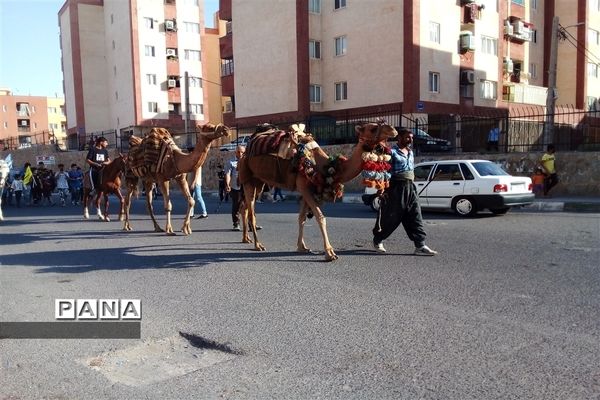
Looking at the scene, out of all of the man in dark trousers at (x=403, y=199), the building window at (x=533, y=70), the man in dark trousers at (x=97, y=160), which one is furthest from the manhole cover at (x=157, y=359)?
the building window at (x=533, y=70)

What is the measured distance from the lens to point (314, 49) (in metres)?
37.6

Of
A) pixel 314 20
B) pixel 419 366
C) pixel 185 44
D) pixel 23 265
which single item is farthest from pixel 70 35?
pixel 419 366

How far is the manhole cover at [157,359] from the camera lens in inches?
165

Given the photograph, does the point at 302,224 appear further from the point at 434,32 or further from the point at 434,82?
the point at 434,32

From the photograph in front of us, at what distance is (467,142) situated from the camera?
25984mm

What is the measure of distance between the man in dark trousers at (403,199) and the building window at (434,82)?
88.5ft

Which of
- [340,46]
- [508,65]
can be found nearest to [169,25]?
[340,46]

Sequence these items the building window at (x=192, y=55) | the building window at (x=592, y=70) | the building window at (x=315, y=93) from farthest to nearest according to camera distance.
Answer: the building window at (x=192, y=55) → the building window at (x=592, y=70) → the building window at (x=315, y=93)

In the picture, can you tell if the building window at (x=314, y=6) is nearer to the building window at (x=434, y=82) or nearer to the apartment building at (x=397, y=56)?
the apartment building at (x=397, y=56)

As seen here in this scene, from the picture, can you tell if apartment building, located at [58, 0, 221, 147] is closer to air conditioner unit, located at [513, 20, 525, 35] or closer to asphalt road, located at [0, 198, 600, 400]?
air conditioner unit, located at [513, 20, 525, 35]

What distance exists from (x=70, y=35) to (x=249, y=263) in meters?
59.6

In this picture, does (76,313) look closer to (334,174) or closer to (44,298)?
(44,298)

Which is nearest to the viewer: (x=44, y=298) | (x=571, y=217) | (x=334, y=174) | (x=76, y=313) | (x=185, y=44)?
(x=76, y=313)

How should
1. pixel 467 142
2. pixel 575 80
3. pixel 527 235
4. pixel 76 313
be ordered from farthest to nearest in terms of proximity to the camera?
pixel 575 80, pixel 467 142, pixel 527 235, pixel 76 313
